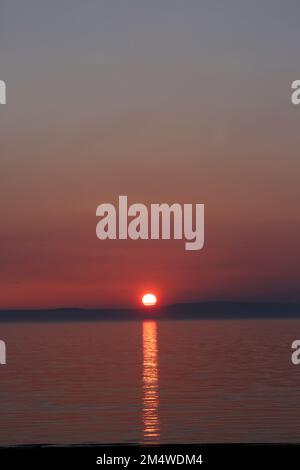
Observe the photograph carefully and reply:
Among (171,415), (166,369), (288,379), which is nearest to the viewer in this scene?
(171,415)

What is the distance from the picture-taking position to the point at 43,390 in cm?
4316

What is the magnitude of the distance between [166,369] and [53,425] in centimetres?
3081

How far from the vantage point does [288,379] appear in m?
48.0

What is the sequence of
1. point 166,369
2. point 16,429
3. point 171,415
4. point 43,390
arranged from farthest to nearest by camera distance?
point 166,369, point 43,390, point 171,415, point 16,429
